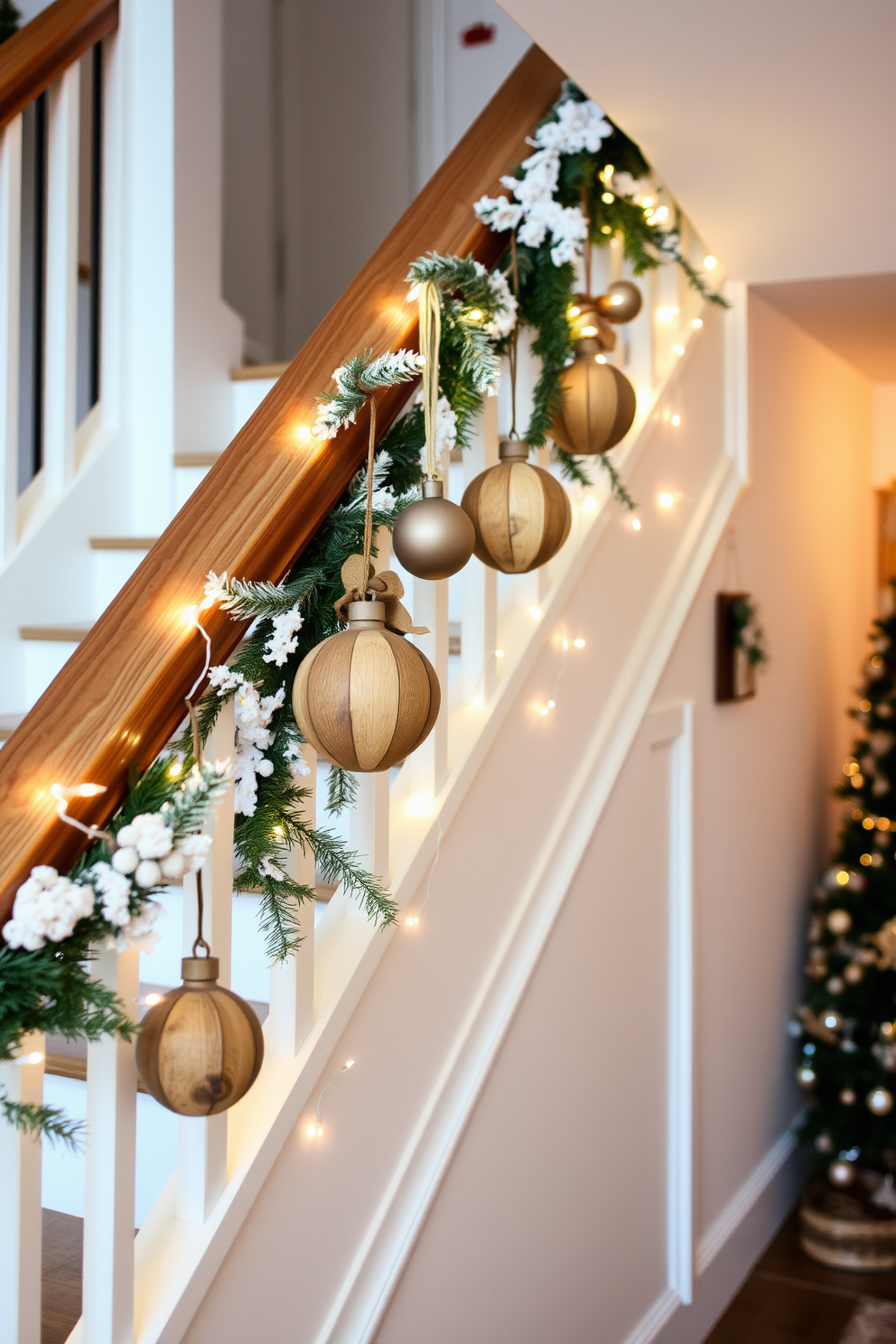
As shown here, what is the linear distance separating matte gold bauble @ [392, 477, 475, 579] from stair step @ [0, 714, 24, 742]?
825mm

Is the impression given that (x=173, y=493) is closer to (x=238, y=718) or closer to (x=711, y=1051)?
(x=238, y=718)

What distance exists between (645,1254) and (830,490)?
7.10ft

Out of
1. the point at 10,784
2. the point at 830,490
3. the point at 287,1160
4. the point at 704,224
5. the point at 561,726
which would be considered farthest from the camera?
the point at 830,490

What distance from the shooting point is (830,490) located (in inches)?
130

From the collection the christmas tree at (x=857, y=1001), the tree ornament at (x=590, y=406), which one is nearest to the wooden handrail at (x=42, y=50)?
the tree ornament at (x=590, y=406)

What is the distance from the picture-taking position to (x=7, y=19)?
8.11 ft

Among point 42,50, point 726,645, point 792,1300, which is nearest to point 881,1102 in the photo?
point 792,1300

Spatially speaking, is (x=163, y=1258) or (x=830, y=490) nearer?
(x=163, y=1258)

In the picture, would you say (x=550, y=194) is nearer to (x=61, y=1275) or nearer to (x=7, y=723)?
(x=7, y=723)

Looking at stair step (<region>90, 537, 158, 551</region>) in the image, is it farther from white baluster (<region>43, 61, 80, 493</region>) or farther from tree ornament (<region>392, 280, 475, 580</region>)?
tree ornament (<region>392, 280, 475, 580</region>)

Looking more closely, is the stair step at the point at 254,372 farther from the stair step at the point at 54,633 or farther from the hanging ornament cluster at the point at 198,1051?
the hanging ornament cluster at the point at 198,1051

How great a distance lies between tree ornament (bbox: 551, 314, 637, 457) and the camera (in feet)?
4.81

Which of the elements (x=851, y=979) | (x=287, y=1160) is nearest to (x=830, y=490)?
(x=851, y=979)

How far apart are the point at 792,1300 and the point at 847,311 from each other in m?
2.44
